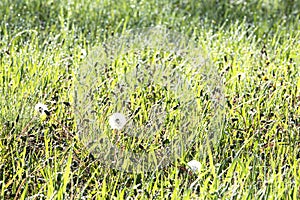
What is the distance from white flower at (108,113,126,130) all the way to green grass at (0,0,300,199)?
147mm

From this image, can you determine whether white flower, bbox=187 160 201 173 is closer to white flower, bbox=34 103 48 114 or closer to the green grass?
the green grass


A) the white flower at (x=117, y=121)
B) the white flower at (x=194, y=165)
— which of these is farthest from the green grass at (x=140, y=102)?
the white flower at (x=117, y=121)

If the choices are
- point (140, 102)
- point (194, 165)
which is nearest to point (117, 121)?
point (140, 102)

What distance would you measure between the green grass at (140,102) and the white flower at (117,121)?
0.15 metres

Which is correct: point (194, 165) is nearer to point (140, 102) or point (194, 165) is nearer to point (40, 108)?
point (140, 102)

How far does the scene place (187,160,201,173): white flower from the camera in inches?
87.1

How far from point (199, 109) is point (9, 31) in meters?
1.32

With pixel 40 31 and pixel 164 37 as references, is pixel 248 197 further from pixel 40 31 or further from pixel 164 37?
pixel 40 31

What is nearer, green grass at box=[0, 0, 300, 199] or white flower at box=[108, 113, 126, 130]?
green grass at box=[0, 0, 300, 199]

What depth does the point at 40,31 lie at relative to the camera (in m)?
3.51

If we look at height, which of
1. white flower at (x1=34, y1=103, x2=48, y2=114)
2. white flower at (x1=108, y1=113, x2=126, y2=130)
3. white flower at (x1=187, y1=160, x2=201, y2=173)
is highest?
white flower at (x1=34, y1=103, x2=48, y2=114)

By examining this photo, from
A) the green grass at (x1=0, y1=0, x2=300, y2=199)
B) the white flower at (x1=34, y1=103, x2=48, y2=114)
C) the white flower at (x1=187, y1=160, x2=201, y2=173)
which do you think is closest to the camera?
the green grass at (x1=0, y1=0, x2=300, y2=199)

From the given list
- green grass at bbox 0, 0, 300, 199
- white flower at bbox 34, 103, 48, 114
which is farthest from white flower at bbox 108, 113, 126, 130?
white flower at bbox 34, 103, 48, 114

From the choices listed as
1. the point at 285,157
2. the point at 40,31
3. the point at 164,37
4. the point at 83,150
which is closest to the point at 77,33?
the point at 40,31
